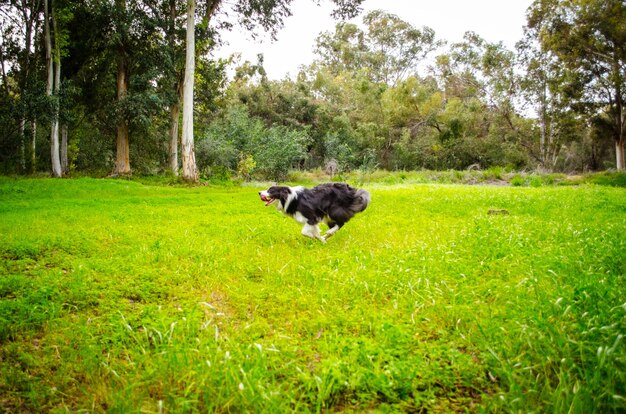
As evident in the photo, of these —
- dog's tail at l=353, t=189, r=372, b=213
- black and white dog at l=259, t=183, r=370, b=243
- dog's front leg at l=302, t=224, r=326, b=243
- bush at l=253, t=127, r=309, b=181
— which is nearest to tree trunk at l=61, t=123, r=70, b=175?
bush at l=253, t=127, r=309, b=181

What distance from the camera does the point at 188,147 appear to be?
19484 millimetres

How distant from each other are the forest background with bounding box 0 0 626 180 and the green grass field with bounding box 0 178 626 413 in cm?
1548

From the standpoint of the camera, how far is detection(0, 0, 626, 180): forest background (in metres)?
22.0

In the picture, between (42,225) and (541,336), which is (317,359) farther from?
(42,225)

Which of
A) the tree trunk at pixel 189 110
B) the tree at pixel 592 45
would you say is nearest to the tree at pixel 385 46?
the tree at pixel 592 45

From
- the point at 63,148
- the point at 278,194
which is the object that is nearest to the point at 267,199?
the point at 278,194

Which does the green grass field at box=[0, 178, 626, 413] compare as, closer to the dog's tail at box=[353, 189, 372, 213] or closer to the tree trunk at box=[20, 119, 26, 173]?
the dog's tail at box=[353, 189, 372, 213]

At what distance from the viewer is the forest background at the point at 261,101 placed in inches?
866

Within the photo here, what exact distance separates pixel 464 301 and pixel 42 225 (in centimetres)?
929

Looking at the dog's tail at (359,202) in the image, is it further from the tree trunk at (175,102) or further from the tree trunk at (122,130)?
the tree trunk at (122,130)

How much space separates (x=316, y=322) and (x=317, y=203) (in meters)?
3.76

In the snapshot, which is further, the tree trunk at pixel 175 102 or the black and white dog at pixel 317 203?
the tree trunk at pixel 175 102

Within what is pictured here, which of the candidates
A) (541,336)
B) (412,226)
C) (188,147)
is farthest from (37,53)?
(541,336)

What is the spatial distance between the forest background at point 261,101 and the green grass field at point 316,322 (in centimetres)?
1548
